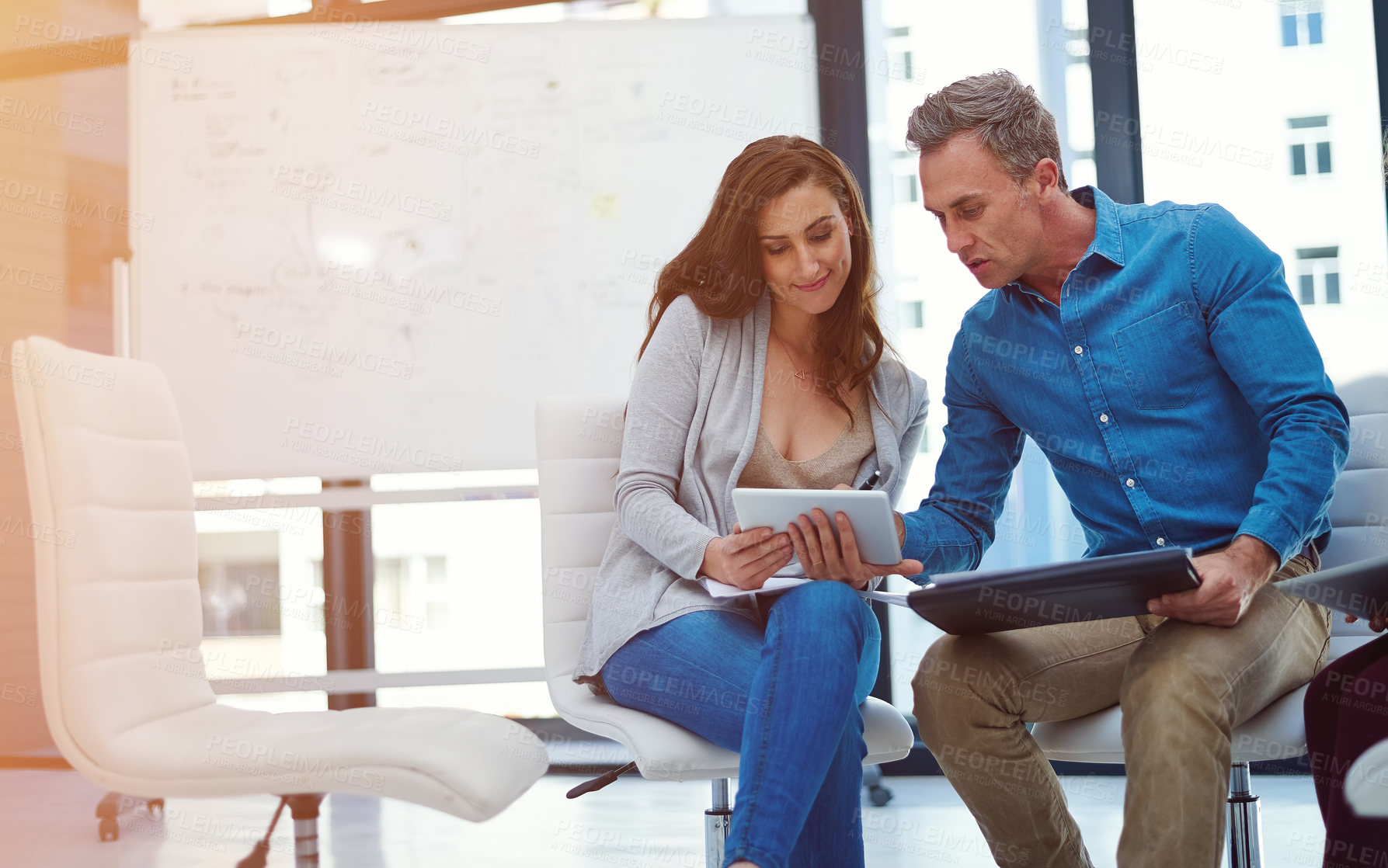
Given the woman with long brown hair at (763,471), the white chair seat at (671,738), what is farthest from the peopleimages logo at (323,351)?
the white chair seat at (671,738)

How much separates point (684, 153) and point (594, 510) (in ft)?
A: 4.44

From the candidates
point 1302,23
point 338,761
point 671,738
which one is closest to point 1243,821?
point 671,738

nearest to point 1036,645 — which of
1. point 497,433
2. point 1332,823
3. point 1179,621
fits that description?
point 1179,621

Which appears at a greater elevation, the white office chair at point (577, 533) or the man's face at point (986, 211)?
the man's face at point (986, 211)

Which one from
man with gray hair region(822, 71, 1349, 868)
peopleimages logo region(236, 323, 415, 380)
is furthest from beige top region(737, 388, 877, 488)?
peopleimages logo region(236, 323, 415, 380)

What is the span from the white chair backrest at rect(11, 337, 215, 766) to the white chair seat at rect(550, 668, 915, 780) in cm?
49

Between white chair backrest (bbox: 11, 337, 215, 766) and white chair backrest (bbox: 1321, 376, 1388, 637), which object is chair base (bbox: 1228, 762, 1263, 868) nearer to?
white chair backrest (bbox: 1321, 376, 1388, 637)

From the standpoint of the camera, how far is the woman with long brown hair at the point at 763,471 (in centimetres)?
122

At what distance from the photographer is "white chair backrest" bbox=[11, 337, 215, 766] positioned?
1176mm

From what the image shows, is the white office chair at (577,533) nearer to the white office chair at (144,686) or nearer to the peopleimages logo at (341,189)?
the white office chair at (144,686)

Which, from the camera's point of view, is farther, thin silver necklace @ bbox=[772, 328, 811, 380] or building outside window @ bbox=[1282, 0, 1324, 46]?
building outside window @ bbox=[1282, 0, 1324, 46]

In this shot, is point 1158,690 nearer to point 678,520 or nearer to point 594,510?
point 678,520

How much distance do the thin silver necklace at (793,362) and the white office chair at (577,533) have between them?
27 centimetres

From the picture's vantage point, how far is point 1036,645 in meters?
1.35
